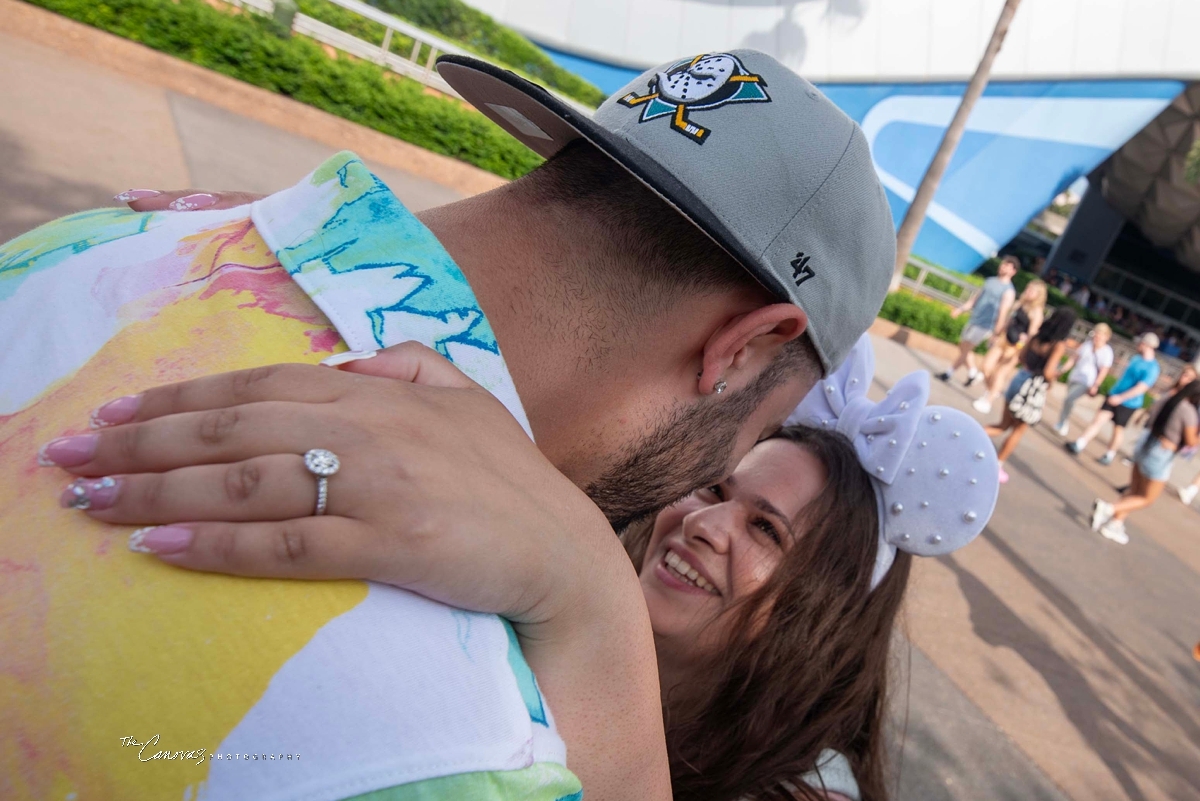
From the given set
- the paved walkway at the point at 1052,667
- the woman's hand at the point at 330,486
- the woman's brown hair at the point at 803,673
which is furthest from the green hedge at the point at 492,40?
the woman's hand at the point at 330,486

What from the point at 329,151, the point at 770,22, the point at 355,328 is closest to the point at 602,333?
the point at 355,328

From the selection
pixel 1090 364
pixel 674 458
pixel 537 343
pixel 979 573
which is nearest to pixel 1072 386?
pixel 1090 364

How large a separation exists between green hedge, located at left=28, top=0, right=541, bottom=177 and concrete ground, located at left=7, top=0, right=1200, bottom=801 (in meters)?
0.32

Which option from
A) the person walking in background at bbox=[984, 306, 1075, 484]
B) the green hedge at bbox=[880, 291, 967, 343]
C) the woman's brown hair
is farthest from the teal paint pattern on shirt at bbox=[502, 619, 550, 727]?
the green hedge at bbox=[880, 291, 967, 343]

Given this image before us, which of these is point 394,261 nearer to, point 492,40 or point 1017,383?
point 1017,383

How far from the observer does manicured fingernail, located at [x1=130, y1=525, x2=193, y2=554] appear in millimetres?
722

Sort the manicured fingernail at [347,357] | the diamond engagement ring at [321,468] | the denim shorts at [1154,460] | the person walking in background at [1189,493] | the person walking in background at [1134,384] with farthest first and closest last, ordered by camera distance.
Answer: the person walking in background at [1189,493] < the person walking in background at [1134,384] < the denim shorts at [1154,460] < the manicured fingernail at [347,357] < the diamond engagement ring at [321,468]

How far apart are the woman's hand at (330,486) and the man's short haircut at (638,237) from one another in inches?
19.7

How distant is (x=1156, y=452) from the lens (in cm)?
838

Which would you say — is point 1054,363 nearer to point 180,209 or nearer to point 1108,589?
point 1108,589

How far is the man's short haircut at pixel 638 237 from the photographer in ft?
4.26

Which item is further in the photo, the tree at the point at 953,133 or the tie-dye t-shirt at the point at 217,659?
the tree at the point at 953,133

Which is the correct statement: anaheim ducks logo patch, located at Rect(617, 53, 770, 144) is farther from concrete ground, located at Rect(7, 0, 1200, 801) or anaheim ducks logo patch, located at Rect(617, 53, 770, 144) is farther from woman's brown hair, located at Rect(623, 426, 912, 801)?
concrete ground, located at Rect(7, 0, 1200, 801)

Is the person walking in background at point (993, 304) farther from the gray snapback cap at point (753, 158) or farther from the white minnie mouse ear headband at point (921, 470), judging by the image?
the gray snapback cap at point (753, 158)
